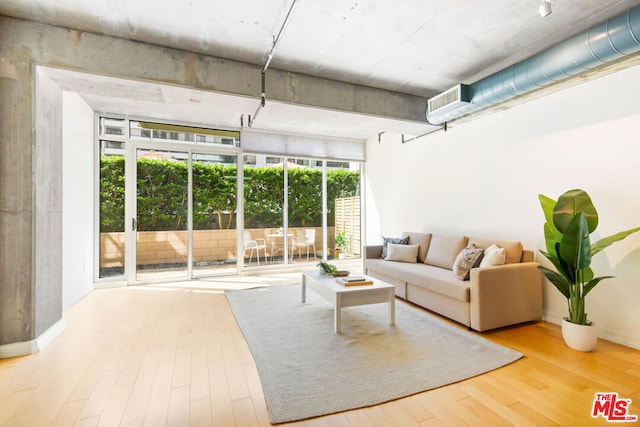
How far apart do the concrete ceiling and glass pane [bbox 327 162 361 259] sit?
3.02 metres

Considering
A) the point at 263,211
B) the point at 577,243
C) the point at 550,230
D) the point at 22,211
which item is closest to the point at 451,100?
the point at 550,230

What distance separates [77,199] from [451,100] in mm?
5320

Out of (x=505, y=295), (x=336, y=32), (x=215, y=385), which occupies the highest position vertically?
(x=336, y=32)

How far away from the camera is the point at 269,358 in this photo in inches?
99.3

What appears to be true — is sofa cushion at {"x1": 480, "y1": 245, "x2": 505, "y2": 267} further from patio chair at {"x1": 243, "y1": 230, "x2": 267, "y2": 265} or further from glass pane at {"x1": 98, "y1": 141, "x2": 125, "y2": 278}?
glass pane at {"x1": 98, "y1": 141, "x2": 125, "y2": 278}

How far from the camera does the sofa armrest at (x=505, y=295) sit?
297 centimetres

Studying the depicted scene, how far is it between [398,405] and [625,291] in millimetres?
2562

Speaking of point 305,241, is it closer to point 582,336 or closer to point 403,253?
point 403,253

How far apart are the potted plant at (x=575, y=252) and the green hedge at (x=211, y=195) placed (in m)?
4.55

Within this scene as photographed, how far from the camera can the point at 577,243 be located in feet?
8.31

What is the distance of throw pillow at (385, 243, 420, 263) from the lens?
4.65 m

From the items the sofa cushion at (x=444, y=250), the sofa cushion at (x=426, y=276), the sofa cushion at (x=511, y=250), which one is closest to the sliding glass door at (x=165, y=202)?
the sofa cushion at (x=426, y=276)

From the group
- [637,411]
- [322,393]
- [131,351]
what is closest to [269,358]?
[322,393]

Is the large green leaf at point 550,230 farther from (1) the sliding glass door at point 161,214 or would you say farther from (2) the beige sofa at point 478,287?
(1) the sliding glass door at point 161,214
